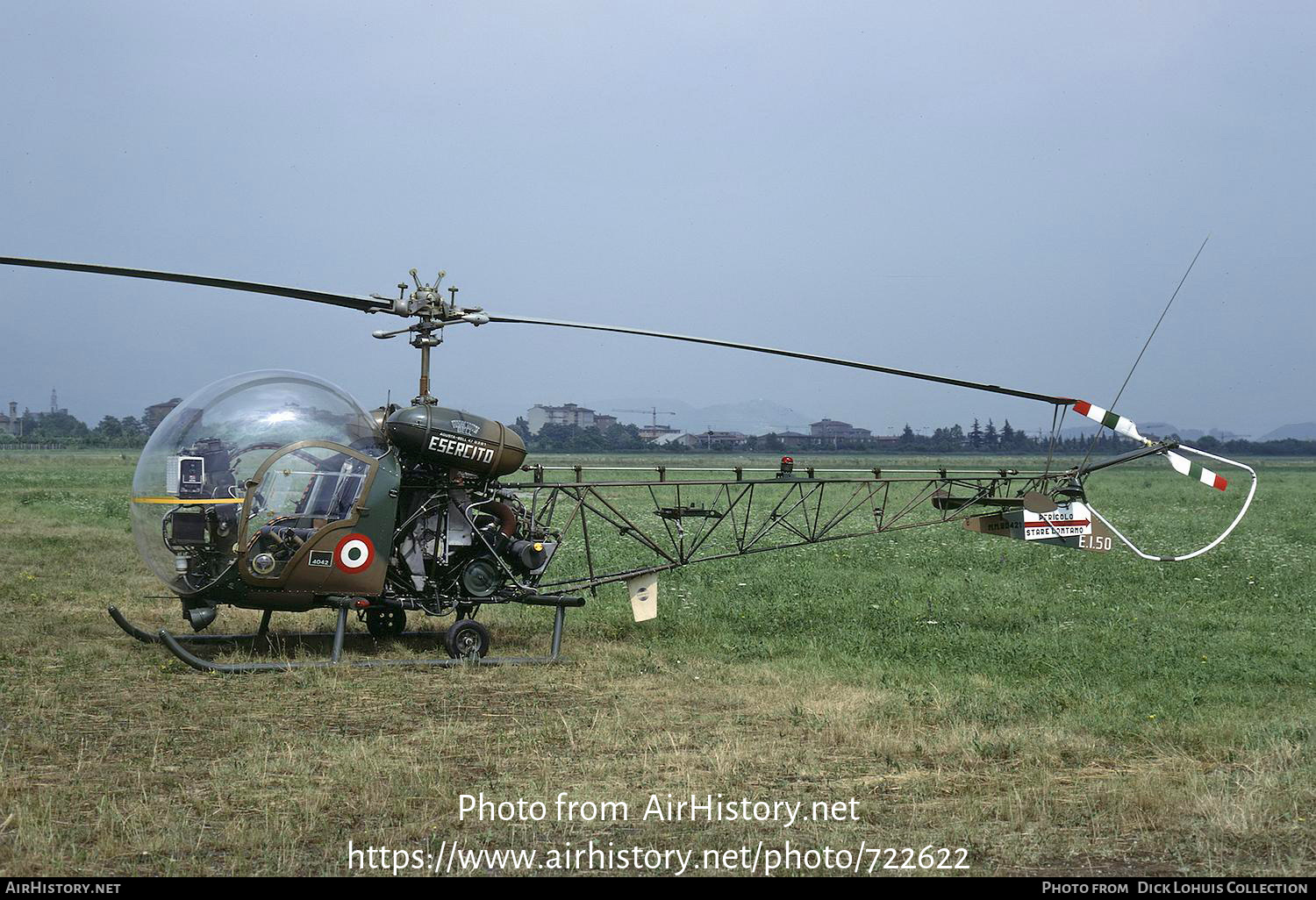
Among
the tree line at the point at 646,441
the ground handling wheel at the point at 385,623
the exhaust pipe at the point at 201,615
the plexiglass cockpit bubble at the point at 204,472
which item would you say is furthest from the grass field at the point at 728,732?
the tree line at the point at 646,441

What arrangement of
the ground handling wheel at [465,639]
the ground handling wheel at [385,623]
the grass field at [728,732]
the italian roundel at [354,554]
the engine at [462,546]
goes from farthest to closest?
1. the ground handling wheel at [385,623]
2. the engine at [462,546]
3. the ground handling wheel at [465,639]
4. the italian roundel at [354,554]
5. the grass field at [728,732]

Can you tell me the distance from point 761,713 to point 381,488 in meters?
4.06

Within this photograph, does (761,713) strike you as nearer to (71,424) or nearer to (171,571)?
(171,571)

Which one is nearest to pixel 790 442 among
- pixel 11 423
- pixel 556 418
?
pixel 556 418

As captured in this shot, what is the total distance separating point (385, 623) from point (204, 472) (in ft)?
8.80

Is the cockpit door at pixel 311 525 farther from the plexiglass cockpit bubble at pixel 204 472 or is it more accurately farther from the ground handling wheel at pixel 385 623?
the ground handling wheel at pixel 385 623

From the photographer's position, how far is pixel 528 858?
5781 millimetres

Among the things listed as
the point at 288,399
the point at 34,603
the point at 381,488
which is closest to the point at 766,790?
the point at 381,488

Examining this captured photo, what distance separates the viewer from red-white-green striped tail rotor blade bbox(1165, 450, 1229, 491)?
10.6m

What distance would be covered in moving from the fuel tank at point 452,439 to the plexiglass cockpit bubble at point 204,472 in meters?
0.70

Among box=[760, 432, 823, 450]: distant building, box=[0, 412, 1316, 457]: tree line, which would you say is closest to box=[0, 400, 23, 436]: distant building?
box=[0, 412, 1316, 457]: tree line

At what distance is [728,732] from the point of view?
8547mm

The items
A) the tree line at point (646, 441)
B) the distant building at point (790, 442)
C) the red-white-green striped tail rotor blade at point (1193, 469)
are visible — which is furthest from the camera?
the distant building at point (790, 442)

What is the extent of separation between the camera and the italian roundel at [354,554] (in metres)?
10.4
